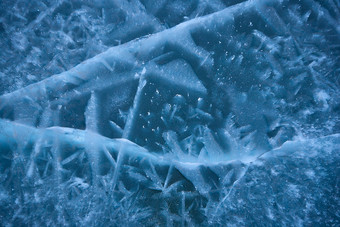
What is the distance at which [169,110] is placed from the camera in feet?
2.32

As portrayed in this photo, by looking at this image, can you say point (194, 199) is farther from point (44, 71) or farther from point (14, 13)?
point (14, 13)

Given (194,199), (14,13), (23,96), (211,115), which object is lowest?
(194,199)

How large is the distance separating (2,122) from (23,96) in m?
0.12

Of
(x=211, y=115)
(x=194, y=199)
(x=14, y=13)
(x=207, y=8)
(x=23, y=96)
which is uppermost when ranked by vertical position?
(x=207, y=8)

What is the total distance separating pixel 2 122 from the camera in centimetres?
73

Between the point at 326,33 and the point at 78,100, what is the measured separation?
2.61 ft

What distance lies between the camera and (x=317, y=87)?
2.24 feet

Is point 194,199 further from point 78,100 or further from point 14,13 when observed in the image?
point 14,13

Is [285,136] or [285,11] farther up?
[285,11]

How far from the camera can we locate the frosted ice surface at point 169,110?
2.20 feet

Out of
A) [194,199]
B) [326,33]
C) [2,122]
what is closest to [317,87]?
[326,33]

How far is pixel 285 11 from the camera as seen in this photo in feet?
2.21

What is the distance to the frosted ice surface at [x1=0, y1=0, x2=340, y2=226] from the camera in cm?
67

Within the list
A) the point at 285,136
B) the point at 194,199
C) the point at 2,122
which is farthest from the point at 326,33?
the point at 2,122
